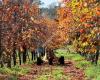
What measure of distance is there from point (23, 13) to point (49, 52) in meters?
11.6

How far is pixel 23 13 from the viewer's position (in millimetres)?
33312

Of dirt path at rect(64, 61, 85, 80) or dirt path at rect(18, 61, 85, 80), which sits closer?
dirt path at rect(18, 61, 85, 80)

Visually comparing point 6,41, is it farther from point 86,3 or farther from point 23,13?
point 86,3

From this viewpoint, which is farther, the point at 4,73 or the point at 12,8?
the point at 12,8

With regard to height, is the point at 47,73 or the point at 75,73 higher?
the point at 47,73

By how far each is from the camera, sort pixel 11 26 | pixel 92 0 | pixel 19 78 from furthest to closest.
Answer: pixel 11 26
pixel 19 78
pixel 92 0

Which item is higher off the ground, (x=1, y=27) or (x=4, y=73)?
(x=1, y=27)

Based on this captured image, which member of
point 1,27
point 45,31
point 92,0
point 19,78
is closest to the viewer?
point 92,0

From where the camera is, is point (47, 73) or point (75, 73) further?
point (75, 73)

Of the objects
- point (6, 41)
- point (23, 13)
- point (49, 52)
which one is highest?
point (23, 13)

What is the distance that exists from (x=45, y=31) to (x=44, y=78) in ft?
98.1

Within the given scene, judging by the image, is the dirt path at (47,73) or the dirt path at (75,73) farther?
the dirt path at (75,73)

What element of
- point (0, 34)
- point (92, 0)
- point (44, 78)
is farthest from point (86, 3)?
point (0, 34)

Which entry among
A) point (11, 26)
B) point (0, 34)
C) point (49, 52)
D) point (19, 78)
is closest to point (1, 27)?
point (0, 34)
